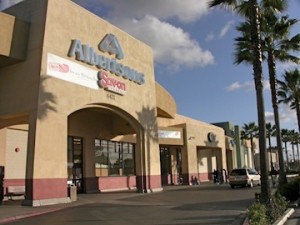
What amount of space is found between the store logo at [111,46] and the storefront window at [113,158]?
25.1 feet

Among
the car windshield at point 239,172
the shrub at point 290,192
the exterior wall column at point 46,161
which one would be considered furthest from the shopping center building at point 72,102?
the shrub at point 290,192

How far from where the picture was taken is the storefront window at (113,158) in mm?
32656

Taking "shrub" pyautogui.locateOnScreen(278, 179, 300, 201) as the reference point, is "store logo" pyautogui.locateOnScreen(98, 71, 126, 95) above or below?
above

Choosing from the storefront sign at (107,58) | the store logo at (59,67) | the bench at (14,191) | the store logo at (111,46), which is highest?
the store logo at (111,46)

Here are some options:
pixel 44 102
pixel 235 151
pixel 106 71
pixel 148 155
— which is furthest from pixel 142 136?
pixel 235 151

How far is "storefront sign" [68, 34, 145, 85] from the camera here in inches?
944

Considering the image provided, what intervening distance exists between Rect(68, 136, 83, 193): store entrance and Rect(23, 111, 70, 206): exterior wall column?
305 inches

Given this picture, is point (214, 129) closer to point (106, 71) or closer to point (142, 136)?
point (142, 136)

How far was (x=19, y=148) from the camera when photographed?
26031mm

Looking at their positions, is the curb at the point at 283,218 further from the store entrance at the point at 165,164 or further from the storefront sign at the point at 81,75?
the store entrance at the point at 165,164

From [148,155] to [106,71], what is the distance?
7284mm

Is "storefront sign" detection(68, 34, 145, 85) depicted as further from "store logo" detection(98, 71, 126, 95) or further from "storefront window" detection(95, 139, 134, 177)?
"storefront window" detection(95, 139, 134, 177)

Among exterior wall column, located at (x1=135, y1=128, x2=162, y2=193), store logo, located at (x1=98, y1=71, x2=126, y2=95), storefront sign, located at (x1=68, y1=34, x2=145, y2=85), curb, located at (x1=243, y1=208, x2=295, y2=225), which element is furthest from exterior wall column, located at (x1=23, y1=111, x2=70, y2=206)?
curb, located at (x1=243, y1=208, x2=295, y2=225)

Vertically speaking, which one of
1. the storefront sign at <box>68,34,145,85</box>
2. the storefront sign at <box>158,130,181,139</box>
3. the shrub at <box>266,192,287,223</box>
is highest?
the storefront sign at <box>68,34,145,85</box>
